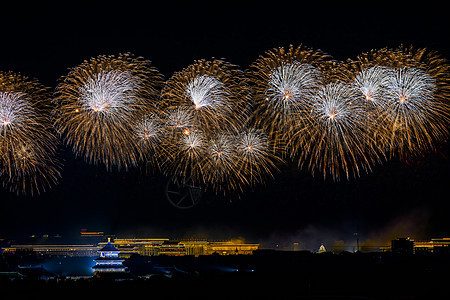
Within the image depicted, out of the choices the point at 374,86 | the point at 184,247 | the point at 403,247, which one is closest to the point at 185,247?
the point at 184,247

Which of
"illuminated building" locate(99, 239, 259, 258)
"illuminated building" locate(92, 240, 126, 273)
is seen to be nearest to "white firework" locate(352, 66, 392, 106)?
"illuminated building" locate(92, 240, 126, 273)

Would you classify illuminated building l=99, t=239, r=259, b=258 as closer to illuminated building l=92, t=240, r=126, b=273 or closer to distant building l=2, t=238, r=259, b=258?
distant building l=2, t=238, r=259, b=258

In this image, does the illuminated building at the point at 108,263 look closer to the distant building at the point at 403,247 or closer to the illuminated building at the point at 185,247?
the distant building at the point at 403,247

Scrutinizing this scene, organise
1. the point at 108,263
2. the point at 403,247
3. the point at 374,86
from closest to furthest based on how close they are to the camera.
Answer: the point at 374,86
the point at 108,263
the point at 403,247

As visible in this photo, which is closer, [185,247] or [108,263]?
[108,263]

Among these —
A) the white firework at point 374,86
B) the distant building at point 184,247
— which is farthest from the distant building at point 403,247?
the distant building at point 184,247

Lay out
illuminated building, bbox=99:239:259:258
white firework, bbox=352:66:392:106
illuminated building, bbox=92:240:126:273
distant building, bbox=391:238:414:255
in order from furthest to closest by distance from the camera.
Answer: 1. illuminated building, bbox=99:239:259:258
2. distant building, bbox=391:238:414:255
3. illuminated building, bbox=92:240:126:273
4. white firework, bbox=352:66:392:106

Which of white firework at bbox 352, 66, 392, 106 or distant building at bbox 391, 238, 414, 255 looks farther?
distant building at bbox 391, 238, 414, 255

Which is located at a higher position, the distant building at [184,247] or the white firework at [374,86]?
the white firework at [374,86]

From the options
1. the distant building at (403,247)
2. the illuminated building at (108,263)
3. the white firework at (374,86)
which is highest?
the white firework at (374,86)

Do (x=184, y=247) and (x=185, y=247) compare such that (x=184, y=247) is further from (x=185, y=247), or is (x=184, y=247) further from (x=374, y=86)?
(x=374, y=86)

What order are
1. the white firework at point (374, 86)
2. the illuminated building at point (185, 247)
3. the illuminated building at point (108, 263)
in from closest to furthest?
the white firework at point (374, 86) → the illuminated building at point (108, 263) → the illuminated building at point (185, 247)
